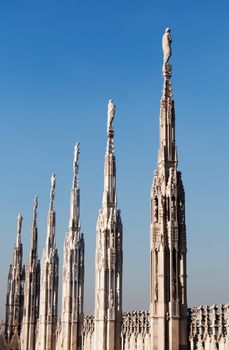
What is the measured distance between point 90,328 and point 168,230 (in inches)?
621

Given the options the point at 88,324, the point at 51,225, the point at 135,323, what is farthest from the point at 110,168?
the point at 51,225

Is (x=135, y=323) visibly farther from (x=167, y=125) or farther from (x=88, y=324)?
(x=167, y=125)

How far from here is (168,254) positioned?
19.0m

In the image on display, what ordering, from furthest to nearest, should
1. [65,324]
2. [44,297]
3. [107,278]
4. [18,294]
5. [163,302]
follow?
[18,294]
[44,297]
[65,324]
[107,278]
[163,302]

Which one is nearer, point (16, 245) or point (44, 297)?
point (44, 297)

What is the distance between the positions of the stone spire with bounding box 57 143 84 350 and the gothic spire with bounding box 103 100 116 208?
690cm

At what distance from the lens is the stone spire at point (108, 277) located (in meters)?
26.7

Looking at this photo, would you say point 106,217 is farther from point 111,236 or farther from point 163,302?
point 163,302

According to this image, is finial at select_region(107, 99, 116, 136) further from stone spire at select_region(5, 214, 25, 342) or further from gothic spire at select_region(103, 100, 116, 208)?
stone spire at select_region(5, 214, 25, 342)

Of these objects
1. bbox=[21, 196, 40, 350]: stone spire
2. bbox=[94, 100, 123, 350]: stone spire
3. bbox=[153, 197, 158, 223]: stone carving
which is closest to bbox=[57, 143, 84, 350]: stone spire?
bbox=[94, 100, 123, 350]: stone spire

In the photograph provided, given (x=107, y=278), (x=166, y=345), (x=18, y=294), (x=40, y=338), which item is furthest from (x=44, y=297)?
(x=166, y=345)

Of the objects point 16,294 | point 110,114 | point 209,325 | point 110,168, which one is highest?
point 110,114

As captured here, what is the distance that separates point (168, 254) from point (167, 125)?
400 centimetres

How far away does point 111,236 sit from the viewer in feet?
88.7
